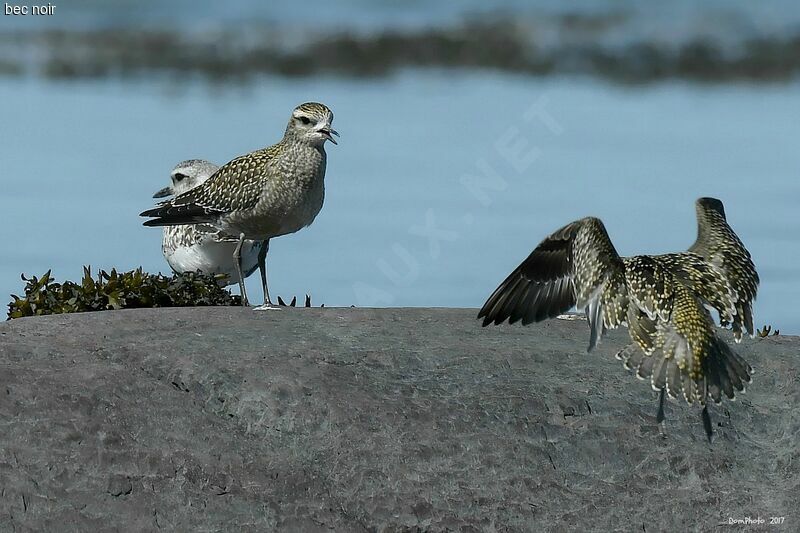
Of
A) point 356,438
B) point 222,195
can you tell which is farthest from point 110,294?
point 356,438

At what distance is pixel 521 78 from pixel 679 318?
985 inches

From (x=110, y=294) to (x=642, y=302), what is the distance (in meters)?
4.98

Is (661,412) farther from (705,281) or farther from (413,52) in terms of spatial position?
(413,52)

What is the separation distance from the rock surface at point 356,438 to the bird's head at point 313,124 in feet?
10.5

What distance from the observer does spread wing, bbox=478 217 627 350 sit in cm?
1272

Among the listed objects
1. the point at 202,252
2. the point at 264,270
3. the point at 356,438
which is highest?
the point at 202,252

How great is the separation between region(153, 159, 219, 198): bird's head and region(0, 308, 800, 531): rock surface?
6.74m

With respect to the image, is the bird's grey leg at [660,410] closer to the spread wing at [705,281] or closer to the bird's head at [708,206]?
the spread wing at [705,281]

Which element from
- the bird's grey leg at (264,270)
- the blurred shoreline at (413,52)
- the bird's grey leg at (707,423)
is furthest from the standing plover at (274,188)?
the blurred shoreline at (413,52)

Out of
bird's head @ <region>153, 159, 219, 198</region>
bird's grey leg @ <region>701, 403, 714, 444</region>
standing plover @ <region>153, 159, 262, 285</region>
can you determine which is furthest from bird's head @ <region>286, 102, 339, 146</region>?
bird's grey leg @ <region>701, 403, 714, 444</region>

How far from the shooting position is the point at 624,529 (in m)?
12.0

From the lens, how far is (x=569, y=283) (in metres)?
13.0

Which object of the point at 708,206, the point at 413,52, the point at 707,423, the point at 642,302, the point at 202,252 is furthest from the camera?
the point at 413,52

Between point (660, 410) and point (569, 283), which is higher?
point (569, 283)
